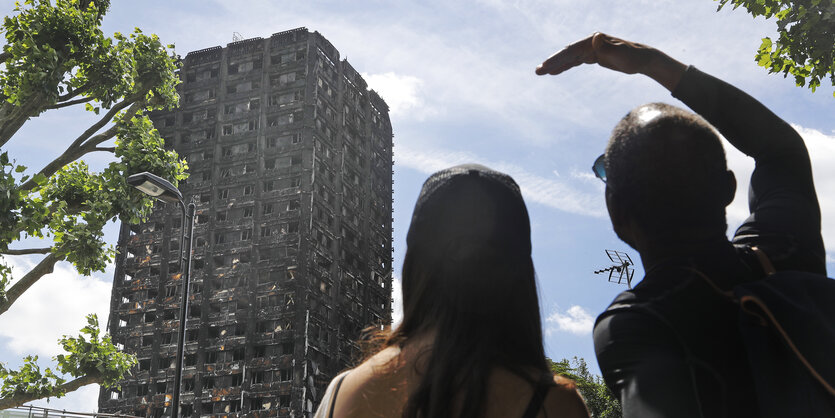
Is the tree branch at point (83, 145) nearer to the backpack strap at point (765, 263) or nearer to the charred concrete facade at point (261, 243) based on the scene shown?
the backpack strap at point (765, 263)

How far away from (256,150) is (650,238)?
82.8 meters

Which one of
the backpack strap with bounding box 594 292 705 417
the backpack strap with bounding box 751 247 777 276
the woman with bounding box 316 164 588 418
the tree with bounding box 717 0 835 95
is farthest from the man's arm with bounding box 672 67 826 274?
the tree with bounding box 717 0 835 95

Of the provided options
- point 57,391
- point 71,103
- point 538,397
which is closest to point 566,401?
point 538,397

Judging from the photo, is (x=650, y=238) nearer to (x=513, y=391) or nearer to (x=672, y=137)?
(x=672, y=137)

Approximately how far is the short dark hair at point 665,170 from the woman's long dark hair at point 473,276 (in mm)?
275

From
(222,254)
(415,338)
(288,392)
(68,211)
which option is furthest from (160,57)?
(222,254)

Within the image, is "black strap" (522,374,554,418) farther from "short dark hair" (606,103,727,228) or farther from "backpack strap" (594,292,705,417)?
"short dark hair" (606,103,727,228)

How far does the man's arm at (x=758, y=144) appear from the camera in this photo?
1818mm

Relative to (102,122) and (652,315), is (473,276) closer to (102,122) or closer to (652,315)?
(652,315)

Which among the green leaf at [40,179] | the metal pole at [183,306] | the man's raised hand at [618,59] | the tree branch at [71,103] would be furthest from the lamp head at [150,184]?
the man's raised hand at [618,59]

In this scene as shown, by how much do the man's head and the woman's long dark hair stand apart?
0.87ft

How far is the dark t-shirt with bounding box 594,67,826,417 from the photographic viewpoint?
1.51 meters

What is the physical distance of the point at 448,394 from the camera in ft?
5.60

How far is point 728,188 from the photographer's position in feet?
5.96
